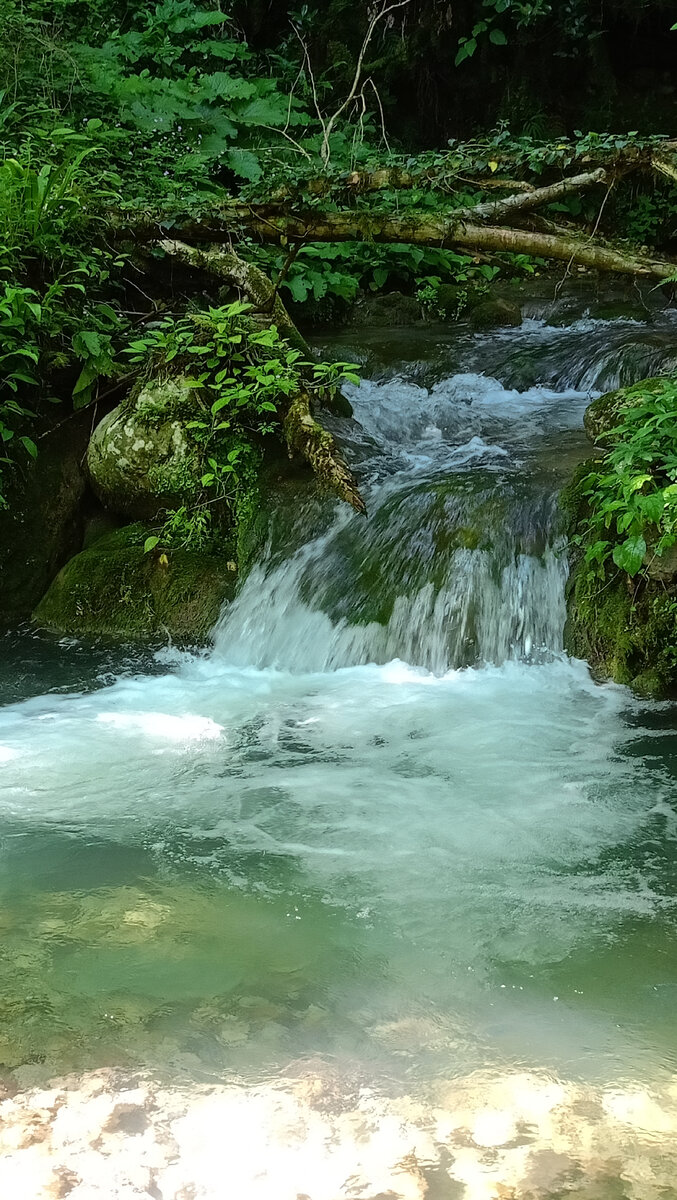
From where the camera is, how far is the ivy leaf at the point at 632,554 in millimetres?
4598

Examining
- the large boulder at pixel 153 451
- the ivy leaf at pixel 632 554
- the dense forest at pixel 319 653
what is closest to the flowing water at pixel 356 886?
the dense forest at pixel 319 653

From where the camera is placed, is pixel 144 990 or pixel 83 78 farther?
pixel 83 78

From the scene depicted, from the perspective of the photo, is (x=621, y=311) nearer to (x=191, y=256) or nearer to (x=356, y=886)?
(x=191, y=256)

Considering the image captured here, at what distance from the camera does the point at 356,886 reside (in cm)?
321

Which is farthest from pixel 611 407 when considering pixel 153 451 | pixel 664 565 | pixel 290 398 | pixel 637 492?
pixel 153 451

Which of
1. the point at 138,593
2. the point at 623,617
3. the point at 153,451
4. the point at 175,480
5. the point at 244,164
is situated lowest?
the point at 138,593

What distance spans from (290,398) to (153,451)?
1.02 meters

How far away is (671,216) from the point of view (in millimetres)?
11430

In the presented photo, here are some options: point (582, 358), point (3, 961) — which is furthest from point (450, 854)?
point (582, 358)

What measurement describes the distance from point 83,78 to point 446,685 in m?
6.99

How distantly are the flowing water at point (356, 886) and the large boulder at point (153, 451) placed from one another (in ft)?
2.75

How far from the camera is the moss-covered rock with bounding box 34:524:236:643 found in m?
6.04

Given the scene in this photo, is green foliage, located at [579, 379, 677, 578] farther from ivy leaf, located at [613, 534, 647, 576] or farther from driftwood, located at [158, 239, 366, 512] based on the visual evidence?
driftwood, located at [158, 239, 366, 512]

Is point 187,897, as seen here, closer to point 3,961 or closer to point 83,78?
point 3,961
